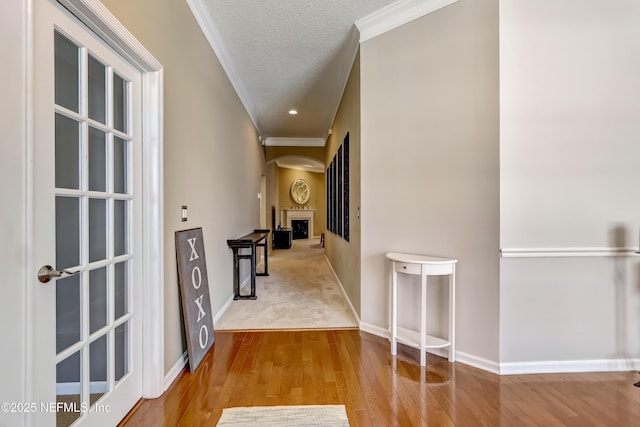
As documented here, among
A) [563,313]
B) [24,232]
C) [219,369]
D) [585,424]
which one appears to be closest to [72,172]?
[24,232]

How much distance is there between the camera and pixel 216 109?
10.8ft

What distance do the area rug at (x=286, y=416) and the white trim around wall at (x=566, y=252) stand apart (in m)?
1.61

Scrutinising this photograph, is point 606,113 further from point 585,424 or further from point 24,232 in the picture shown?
point 24,232

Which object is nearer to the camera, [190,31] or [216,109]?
[190,31]

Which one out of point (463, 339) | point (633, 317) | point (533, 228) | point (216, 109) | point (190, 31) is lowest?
point (463, 339)

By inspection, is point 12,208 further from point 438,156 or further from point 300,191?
point 300,191

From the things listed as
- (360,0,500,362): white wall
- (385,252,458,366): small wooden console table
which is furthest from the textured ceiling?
(385,252,458,366): small wooden console table

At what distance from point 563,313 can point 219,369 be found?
2.63 metres

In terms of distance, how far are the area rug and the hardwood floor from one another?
0.05m

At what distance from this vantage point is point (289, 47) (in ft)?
11.0

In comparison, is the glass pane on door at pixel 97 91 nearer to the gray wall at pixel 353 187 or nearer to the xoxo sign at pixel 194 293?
the xoxo sign at pixel 194 293

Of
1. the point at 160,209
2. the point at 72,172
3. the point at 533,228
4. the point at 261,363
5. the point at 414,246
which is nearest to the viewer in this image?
the point at 72,172

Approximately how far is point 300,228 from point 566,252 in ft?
34.2

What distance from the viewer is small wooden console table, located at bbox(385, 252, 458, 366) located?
2.34 metres
